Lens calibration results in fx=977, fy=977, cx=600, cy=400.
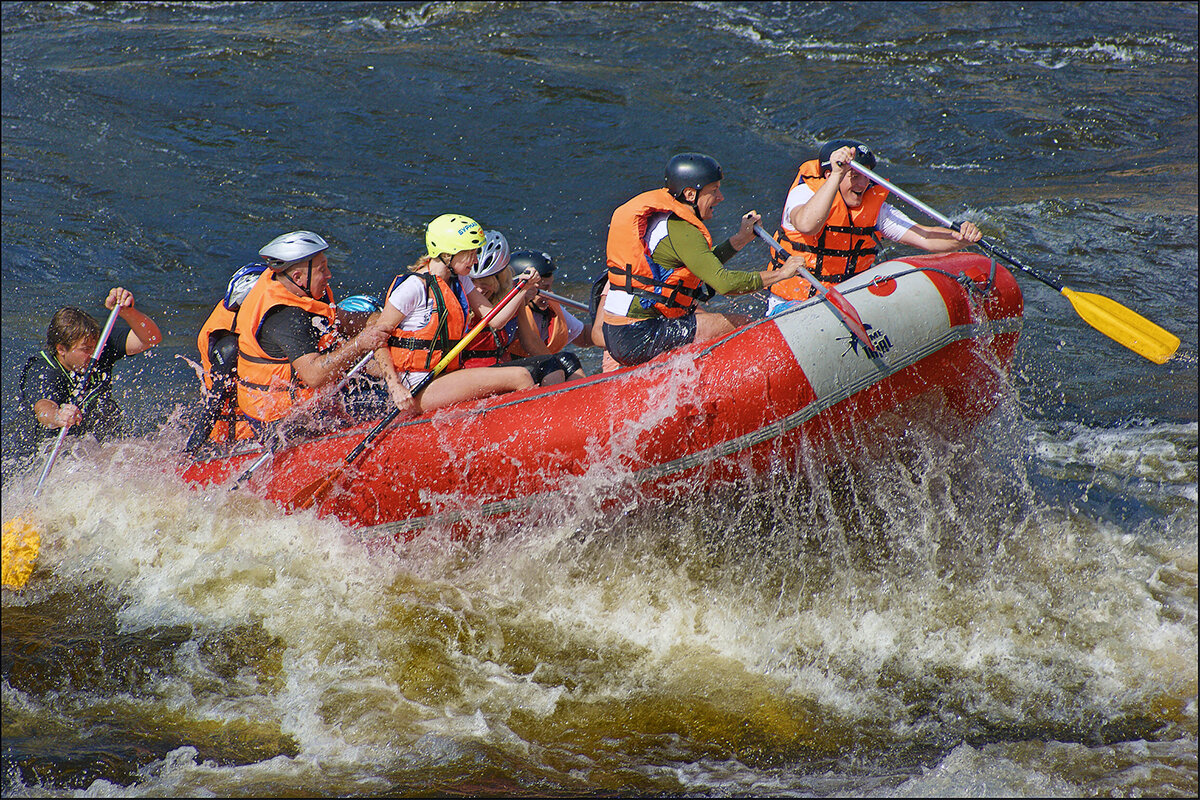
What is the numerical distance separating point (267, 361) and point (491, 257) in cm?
132

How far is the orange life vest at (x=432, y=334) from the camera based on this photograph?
5188 millimetres

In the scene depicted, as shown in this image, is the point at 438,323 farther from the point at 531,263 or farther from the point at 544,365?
the point at 531,263

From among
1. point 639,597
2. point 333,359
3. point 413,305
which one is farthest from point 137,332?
point 639,597

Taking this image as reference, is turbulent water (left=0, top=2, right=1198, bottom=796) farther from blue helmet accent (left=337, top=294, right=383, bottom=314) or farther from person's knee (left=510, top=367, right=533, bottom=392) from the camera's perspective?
blue helmet accent (left=337, top=294, right=383, bottom=314)

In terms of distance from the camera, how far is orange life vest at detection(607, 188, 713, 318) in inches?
204

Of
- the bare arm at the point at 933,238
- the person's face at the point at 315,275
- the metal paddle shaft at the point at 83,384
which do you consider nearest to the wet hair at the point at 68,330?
the metal paddle shaft at the point at 83,384

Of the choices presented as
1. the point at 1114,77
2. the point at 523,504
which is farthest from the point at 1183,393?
the point at 1114,77

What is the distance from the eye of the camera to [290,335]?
16.8 ft

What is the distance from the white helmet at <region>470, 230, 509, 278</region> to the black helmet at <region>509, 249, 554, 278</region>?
482mm

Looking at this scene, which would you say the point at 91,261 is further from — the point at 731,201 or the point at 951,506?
the point at 951,506

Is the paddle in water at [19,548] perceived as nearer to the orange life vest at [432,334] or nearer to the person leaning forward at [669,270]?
the orange life vest at [432,334]

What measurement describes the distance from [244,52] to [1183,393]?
12347mm

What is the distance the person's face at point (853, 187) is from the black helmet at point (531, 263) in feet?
5.75

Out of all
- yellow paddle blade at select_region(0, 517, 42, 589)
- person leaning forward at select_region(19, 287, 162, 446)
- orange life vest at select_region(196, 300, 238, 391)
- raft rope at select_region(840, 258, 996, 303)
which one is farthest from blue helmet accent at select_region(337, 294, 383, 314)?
raft rope at select_region(840, 258, 996, 303)
